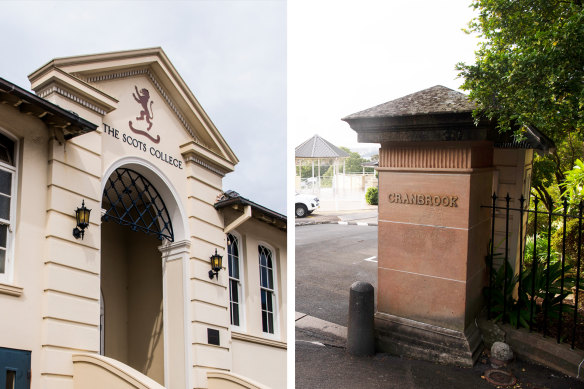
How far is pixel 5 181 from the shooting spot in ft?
5.71

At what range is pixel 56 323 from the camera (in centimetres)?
184

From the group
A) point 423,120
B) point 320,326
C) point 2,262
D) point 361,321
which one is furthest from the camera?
point 320,326

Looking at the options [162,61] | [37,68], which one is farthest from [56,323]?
[162,61]

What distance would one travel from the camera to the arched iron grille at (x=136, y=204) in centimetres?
222

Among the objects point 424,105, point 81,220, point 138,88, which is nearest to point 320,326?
point 424,105

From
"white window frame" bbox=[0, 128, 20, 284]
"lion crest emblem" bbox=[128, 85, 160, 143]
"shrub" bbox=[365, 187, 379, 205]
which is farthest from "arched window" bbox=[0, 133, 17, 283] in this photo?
"shrub" bbox=[365, 187, 379, 205]

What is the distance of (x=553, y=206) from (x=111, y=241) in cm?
269

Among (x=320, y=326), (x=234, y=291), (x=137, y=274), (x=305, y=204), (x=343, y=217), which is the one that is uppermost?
(x=305, y=204)

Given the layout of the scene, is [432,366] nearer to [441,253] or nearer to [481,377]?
[481,377]

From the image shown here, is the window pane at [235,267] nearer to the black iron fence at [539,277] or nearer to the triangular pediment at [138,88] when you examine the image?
the triangular pediment at [138,88]

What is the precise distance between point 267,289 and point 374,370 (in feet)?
2.72

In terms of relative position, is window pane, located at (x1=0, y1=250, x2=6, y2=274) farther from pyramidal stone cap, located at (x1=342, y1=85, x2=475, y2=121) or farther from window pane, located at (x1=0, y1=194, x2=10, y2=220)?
pyramidal stone cap, located at (x1=342, y1=85, x2=475, y2=121)

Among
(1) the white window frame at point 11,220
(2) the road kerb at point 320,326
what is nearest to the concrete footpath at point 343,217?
(2) the road kerb at point 320,326

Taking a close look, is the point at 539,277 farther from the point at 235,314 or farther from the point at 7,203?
the point at 7,203
